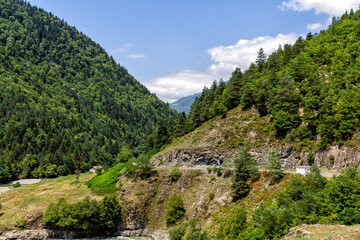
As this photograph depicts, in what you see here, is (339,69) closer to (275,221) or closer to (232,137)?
(232,137)

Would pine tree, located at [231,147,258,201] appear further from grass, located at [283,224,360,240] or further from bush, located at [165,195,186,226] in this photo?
grass, located at [283,224,360,240]

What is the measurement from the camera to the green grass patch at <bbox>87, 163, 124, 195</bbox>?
6925cm

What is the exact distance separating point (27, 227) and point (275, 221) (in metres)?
56.4

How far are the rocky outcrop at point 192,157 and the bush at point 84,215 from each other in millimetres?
25295

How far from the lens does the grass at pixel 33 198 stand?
200 feet

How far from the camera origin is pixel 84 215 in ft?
193

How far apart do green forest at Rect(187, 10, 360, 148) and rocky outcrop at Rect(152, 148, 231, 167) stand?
1769 centimetres

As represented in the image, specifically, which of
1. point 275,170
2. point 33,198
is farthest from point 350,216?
point 33,198

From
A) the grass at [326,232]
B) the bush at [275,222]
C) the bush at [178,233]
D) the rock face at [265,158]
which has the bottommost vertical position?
the bush at [178,233]

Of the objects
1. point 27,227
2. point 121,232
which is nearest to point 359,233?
point 121,232

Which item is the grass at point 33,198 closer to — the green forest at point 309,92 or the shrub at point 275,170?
the green forest at point 309,92

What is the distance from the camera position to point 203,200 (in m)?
57.5

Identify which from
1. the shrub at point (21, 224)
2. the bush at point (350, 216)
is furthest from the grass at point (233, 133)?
the shrub at point (21, 224)

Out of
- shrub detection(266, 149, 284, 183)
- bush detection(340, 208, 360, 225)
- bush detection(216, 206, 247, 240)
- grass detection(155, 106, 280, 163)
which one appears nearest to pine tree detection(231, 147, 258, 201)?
shrub detection(266, 149, 284, 183)
